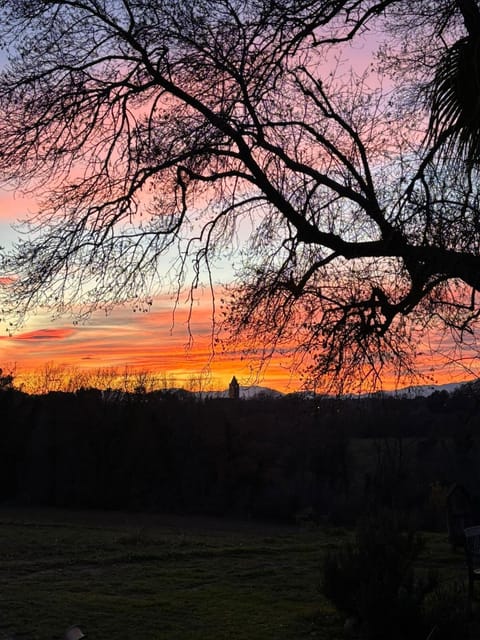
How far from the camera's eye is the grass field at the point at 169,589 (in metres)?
7.55

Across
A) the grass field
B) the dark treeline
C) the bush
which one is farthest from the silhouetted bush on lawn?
the dark treeline

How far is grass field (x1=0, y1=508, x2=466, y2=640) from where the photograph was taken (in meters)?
7.55

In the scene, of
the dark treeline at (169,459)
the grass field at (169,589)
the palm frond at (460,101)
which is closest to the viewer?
the palm frond at (460,101)

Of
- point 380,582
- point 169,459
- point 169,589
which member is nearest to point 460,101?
point 380,582

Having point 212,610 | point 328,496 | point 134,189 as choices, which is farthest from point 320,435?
point 134,189

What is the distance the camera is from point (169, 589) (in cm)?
1012

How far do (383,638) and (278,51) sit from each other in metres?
4.88

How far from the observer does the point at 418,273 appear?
5.58 m

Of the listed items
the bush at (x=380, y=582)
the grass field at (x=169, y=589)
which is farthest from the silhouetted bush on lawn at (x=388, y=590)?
the grass field at (x=169, y=589)

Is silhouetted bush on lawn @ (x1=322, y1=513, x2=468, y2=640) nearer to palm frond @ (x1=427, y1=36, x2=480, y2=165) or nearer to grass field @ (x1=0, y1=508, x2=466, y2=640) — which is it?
grass field @ (x1=0, y1=508, x2=466, y2=640)

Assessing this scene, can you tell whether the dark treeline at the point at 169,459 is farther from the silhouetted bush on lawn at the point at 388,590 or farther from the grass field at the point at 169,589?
the silhouetted bush on lawn at the point at 388,590

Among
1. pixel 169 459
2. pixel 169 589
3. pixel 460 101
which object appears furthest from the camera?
pixel 169 459

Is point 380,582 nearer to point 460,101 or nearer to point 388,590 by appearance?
point 388,590

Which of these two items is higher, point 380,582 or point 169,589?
point 380,582
